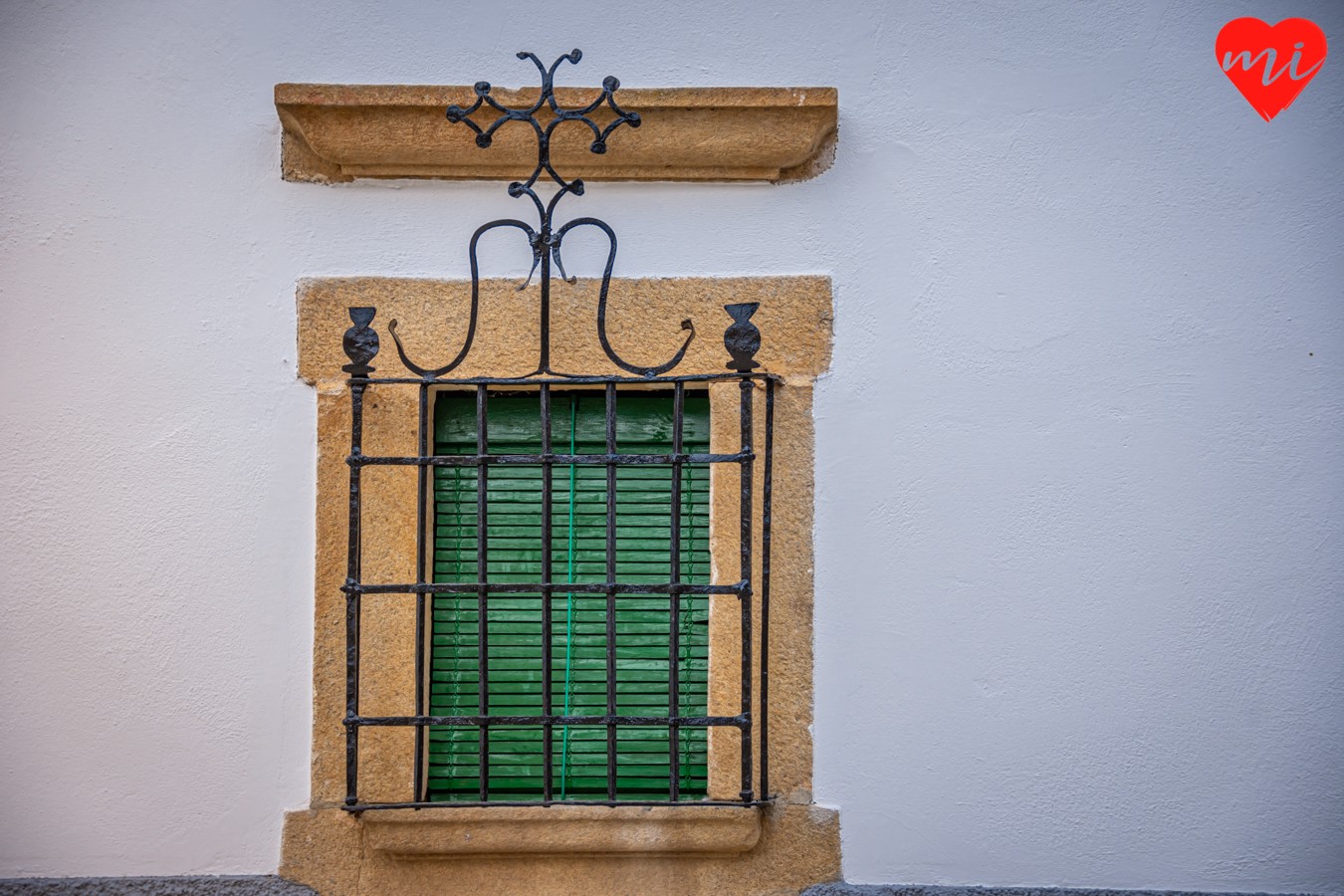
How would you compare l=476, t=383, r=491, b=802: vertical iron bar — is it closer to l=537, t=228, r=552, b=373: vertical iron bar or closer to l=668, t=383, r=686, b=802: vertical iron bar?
l=537, t=228, r=552, b=373: vertical iron bar

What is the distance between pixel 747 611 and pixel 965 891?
781 mm

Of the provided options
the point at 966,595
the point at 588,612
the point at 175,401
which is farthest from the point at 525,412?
the point at 966,595

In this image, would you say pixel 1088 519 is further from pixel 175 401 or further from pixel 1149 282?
pixel 175 401

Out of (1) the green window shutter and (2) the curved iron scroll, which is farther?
(1) the green window shutter

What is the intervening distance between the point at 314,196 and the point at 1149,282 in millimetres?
1894

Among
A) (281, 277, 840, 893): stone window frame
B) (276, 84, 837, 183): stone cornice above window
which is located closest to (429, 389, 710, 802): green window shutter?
(281, 277, 840, 893): stone window frame

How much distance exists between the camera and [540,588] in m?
1.85

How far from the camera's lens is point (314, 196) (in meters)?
1.99

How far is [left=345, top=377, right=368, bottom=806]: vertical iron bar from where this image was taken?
1.84m

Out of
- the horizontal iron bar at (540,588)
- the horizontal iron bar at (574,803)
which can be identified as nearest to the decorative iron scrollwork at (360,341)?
the horizontal iron bar at (540,588)

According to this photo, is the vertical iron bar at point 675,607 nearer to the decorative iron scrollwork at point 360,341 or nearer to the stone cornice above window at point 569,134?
the stone cornice above window at point 569,134

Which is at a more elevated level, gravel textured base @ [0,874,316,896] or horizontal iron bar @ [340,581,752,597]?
horizontal iron bar @ [340,581,752,597]

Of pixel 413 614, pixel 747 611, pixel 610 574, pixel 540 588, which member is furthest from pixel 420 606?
pixel 747 611

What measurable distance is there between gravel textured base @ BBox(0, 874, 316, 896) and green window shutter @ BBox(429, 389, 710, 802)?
0.38 meters
